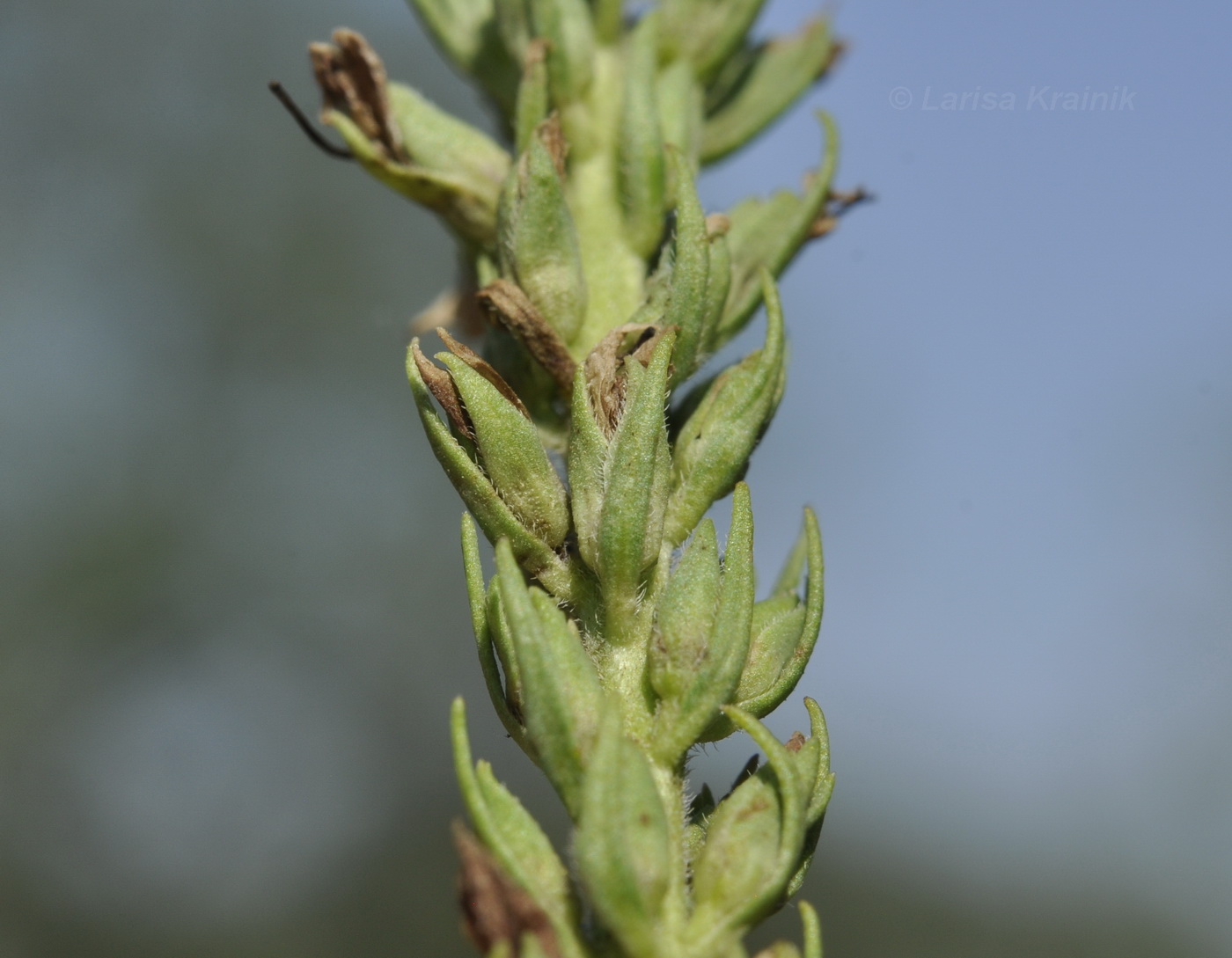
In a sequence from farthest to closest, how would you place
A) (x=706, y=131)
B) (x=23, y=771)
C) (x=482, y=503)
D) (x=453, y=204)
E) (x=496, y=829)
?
(x=23, y=771), (x=706, y=131), (x=453, y=204), (x=482, y=503), (x=496, y=829)

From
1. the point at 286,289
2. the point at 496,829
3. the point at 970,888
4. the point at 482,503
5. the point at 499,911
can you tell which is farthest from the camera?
the point at 970,888

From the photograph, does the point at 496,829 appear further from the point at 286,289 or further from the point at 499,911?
the point at 286,289

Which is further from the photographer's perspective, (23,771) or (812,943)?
(23,771)

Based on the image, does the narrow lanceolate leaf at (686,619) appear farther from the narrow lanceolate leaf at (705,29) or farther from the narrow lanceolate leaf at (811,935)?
the narrow lanceolate leaf at (705,29)

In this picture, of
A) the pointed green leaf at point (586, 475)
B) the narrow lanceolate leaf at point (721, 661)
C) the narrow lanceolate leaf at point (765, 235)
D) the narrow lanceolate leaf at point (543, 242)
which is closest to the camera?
the narrow lanceolate leaf at point (721, 661)

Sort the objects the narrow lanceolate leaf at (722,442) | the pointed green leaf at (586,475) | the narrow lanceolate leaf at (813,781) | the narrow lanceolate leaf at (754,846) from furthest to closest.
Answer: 1. the narrow lanceolate leaf at (722,442)
2. the pointed green leaf at (586,475)
3. the narrow lanceolate leaf at (813,781)
4. the narrow lanceolate leaf at (754,846)

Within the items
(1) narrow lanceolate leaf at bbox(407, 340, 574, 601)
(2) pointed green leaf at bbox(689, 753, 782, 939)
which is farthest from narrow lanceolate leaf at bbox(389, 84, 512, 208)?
(2) pointed green leaf at bbox(689, 753, 782, 939)

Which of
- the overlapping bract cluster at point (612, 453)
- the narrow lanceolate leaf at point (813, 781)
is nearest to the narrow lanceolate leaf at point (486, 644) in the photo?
the overlapping bract cluster at point (612, 453)

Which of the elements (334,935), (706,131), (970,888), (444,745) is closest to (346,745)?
Result: (444,745)
